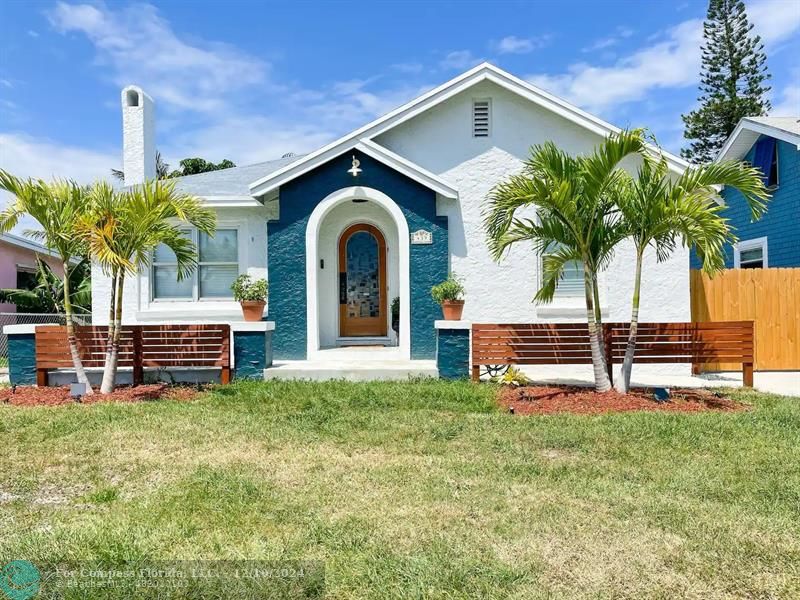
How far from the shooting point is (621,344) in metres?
9.65

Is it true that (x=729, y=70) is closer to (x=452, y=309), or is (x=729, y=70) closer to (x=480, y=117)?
(x=480, y=117)

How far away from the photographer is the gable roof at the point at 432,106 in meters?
11.1

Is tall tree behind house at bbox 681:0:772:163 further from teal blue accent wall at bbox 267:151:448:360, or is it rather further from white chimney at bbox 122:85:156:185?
white chimney at bbox 122:85:156:185

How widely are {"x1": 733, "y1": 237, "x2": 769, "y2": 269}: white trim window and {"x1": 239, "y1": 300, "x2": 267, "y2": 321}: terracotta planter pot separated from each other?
12521 mm

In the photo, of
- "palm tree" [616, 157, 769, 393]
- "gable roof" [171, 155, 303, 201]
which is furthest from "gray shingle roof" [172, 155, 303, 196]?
"palm tree" [616, 157, 769, 393]

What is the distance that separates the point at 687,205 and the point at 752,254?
10803mm

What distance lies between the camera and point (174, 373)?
10.1 meters

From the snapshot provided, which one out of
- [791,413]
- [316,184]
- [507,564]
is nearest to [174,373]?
[316,184]

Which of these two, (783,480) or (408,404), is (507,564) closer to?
(783,480)

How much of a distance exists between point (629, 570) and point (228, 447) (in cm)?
420

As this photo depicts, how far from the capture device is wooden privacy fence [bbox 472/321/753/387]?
373 inches

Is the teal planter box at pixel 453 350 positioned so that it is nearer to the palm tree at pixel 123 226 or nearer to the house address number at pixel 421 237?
the house address number at pixel 421 237

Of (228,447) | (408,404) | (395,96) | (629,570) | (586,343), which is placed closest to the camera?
(629,570)

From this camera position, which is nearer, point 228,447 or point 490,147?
point 228,447
